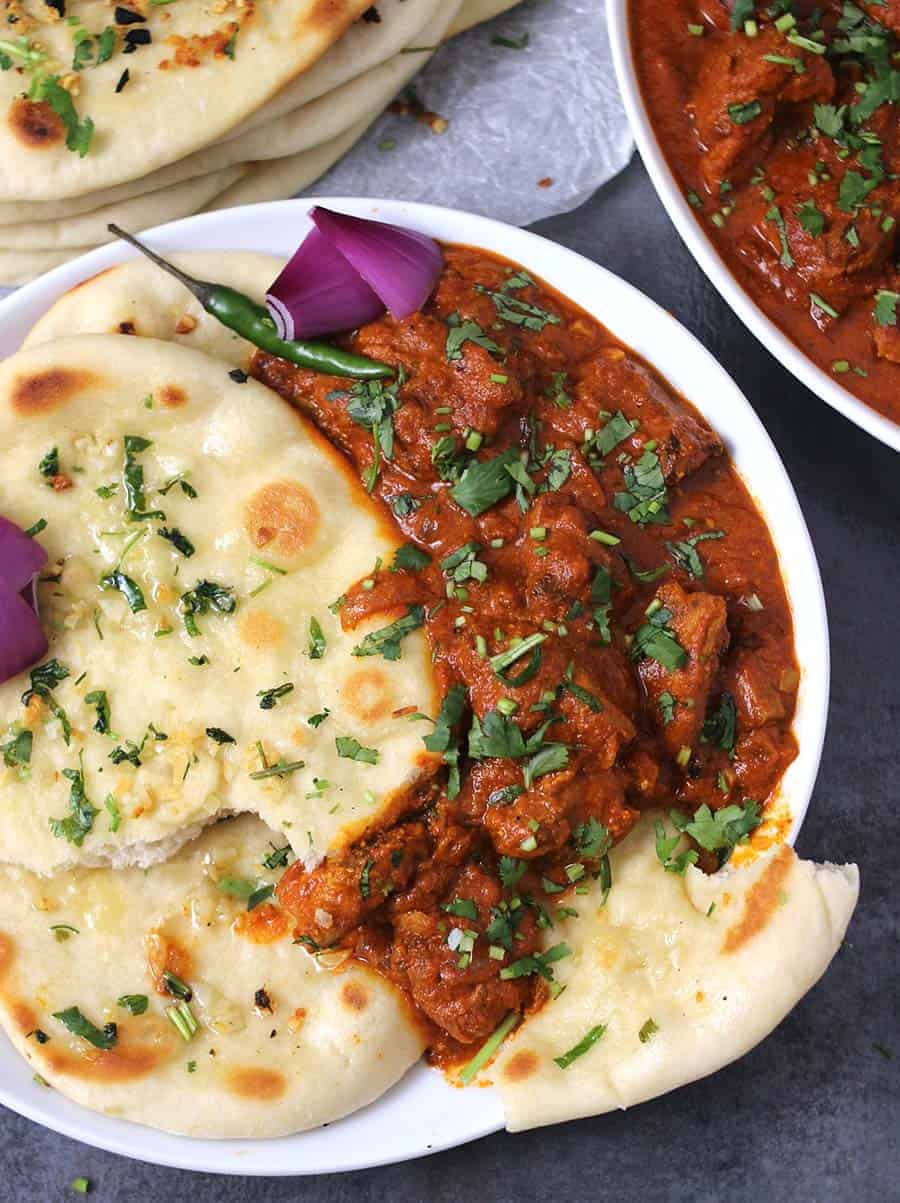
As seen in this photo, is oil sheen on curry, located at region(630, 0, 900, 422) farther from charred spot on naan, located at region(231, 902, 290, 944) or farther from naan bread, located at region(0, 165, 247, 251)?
charred spot on naan, located at region(231, 902, 290, 944)

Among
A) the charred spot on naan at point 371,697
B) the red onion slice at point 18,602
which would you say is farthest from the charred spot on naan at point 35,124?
the charred spot on naan at point 371,697

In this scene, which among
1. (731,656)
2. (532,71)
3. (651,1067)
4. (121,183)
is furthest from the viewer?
(532,71)

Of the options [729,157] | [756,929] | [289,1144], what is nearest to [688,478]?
[729,157]

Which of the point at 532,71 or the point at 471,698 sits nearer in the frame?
the point at 471,698

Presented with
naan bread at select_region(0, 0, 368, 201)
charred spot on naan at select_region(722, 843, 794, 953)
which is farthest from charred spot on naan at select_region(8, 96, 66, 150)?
charred spot on naan at select_region(722, 843, 794, 953)

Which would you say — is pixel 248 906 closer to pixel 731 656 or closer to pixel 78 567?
pixel 78 567

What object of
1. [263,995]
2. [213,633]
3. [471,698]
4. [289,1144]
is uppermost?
[213,633]

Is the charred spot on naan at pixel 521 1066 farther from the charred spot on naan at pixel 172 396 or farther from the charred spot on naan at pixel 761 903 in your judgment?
the charred spot on naan at pixel 172 396
